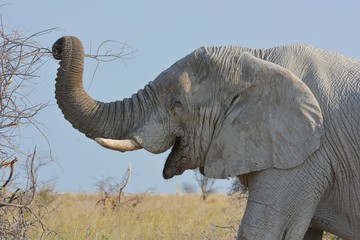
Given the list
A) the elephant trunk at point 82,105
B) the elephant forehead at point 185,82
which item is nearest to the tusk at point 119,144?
the elephant trunk at point 82,105

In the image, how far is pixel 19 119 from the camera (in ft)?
22.8

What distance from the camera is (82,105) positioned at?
6.76 metres

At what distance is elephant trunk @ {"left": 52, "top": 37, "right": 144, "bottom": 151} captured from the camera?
22.1ft

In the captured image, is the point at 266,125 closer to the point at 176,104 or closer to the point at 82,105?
the point at 176,104

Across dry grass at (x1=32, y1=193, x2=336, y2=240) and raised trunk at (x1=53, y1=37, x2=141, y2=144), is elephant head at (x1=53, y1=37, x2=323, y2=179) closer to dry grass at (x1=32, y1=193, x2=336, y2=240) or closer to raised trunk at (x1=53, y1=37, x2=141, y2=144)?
raised trunk at (x1=53, y1=37, x2=141, y2=144)

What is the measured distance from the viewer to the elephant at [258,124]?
6379 millimetres

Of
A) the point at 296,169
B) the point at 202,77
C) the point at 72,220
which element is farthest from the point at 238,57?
the point at 72,220

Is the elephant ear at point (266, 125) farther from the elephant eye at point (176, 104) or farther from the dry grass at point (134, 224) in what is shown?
the dry grass at point (134, 224)

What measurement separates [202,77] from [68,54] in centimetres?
96

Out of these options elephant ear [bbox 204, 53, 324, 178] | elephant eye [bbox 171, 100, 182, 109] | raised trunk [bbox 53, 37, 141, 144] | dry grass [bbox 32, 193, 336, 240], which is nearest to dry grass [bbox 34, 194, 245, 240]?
dry grass [bbox 32, 193, 336, 240]

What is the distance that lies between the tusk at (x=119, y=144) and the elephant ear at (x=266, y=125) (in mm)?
523

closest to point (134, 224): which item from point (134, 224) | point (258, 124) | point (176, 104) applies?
point (134, 224)

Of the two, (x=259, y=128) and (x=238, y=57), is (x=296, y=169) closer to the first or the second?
(x=259, y=128)

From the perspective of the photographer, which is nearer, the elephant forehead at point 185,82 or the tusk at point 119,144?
the tusk at point 119,144
